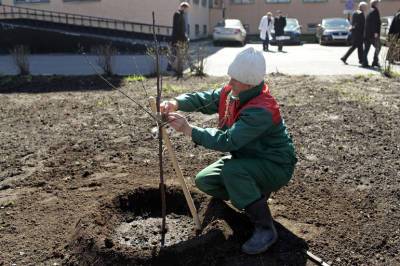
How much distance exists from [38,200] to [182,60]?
23.9 ft

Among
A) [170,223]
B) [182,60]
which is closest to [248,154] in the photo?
[170,223]

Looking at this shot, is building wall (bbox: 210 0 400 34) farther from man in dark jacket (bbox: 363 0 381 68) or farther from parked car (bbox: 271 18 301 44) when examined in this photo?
man in dark jacket (bbox: 363 0 381 68)

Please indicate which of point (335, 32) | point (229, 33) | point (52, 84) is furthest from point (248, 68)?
point (335, 32)

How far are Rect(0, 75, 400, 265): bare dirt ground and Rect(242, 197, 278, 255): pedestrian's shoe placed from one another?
6cm

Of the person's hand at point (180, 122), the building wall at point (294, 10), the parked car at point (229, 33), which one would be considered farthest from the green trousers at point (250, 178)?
the building wall at point (294, 10)

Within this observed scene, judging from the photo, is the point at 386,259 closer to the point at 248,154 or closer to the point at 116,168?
the point at 248,154

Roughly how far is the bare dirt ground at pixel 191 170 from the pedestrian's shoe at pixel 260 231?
61mm

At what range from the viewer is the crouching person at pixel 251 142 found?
9.07ft

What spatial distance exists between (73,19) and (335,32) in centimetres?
1349

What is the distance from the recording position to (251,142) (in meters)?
2.93

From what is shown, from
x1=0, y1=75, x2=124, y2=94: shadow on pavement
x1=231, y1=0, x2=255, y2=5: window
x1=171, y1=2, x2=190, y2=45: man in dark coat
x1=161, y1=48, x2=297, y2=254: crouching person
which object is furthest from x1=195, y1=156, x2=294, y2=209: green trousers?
x1=231, y1=0, x2=255, y2=5: window

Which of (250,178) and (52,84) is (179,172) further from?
(52,84)

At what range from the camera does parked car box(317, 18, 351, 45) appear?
24.2 meters

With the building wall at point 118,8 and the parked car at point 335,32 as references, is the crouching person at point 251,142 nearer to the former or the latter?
the building wall at point 118,8
